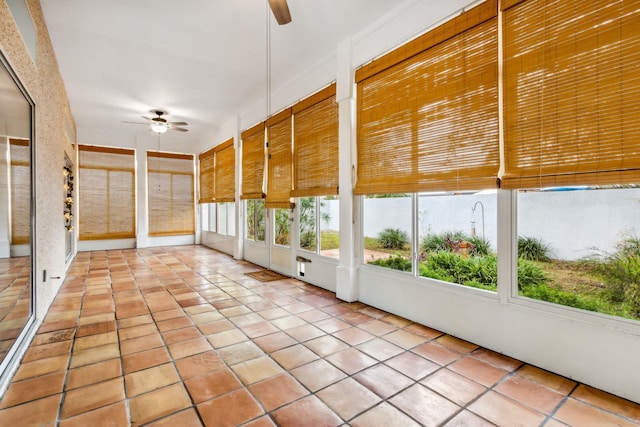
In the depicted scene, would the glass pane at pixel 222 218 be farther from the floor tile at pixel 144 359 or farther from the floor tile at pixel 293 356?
the floor tile at pixel 293 356

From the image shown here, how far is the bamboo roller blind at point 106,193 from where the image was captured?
843cm

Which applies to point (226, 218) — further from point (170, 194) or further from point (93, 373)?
point (93, 373)

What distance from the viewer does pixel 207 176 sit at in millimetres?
9148

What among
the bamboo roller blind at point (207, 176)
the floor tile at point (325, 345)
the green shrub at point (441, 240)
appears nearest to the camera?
the floor tile at point (325, 345)

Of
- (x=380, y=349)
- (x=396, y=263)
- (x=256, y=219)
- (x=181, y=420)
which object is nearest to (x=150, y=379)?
(x=181, y=420)

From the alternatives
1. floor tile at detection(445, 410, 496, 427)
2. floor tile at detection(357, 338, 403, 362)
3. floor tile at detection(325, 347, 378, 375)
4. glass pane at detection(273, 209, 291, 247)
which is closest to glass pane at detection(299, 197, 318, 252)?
glass pane at detection(273, 209, 291, 247)

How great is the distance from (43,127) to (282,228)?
3.63 meters

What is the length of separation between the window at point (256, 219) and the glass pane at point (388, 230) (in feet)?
9.43

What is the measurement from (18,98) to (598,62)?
175 inches

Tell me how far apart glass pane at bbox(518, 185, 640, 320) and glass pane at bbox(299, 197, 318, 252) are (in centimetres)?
300

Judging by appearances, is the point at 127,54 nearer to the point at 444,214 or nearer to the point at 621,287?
the point at 444,214

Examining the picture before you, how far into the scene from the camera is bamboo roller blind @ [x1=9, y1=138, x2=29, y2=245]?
2.44m

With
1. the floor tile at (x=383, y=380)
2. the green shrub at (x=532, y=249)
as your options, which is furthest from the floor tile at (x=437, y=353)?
the green shrub at (x=532, y=249)

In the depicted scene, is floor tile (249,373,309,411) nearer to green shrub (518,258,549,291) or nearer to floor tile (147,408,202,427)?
floor tile (147,408,202,427)
